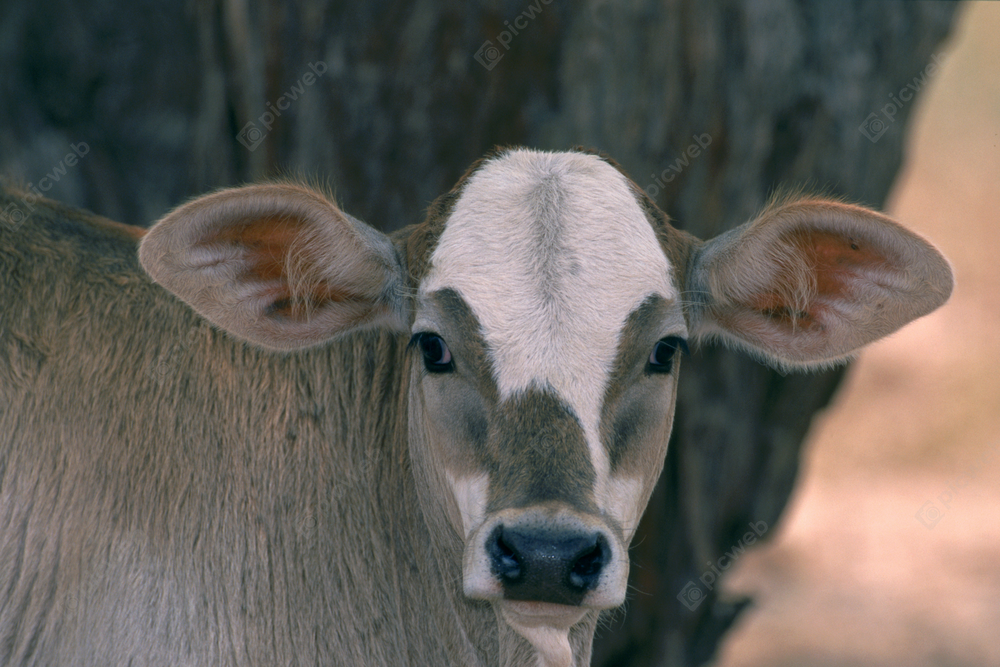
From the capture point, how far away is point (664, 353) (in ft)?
11.4

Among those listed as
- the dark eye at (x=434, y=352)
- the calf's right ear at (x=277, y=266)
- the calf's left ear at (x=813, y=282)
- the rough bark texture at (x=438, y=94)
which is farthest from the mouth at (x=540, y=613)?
the rough bark texture at (x=438, y=94)

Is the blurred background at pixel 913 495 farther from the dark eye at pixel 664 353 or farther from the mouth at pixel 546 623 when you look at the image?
the mouth at pixel 546 623

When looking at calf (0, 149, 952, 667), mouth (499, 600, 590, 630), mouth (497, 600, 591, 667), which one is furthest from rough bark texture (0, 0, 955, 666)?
mouth (499, 600, 590, 630)

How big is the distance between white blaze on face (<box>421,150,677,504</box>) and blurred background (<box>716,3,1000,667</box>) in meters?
3.69

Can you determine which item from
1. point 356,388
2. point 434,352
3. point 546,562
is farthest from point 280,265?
point 546,562

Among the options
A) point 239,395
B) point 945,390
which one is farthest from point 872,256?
point 945,390

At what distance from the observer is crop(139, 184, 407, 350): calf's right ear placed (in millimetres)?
3453

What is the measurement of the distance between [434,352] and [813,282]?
146 centimetres

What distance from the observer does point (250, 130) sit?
19.7 ft

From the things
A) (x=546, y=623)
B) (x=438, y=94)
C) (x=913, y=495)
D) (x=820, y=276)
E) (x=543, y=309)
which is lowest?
(x=913, y=495)

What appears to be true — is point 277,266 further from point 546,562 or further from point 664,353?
point 546,562

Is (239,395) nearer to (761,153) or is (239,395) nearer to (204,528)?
(204,528)

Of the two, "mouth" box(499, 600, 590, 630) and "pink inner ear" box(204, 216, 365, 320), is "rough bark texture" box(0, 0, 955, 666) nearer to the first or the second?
"pink inner ear" box(204, 216, 365, 320)

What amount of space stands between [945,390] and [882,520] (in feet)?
11.1
